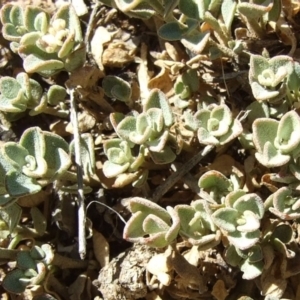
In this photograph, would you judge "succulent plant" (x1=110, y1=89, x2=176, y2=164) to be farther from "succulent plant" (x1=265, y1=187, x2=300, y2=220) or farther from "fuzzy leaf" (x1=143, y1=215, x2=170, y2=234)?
"succulent plant" (x1=265, y1=187, x2=300, y2=220)

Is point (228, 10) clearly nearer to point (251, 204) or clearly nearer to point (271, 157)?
point (271, 157)

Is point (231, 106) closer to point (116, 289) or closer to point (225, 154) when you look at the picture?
point (225, 154)

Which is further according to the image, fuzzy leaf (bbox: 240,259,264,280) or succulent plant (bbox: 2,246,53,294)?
succulent plant (bbox: 2,246,53,294)

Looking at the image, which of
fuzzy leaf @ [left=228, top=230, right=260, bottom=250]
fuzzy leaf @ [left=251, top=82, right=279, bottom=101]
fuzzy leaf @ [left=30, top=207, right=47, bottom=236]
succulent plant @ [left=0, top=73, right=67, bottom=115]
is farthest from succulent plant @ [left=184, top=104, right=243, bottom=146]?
fuzzy leaf @ [left=30, top=207, right=47, bottom=236]

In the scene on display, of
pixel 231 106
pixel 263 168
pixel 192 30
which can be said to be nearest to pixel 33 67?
pixel 192 30

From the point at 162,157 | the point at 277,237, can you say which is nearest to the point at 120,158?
the point at 162,157

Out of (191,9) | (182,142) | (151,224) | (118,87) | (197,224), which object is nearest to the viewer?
(151,224)
